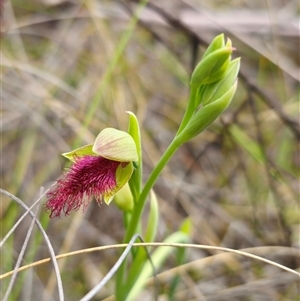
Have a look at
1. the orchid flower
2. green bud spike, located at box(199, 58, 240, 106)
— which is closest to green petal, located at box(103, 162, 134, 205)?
the orchid flower

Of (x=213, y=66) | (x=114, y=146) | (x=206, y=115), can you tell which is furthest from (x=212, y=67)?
(x=114, y=146)

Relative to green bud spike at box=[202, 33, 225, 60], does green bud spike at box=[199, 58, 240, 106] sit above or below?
below

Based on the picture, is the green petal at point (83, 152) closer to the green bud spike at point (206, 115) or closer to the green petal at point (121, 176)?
the green petal at point (121, 176)

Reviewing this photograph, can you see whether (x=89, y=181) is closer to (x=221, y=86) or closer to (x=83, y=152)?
(x=83, y=152)

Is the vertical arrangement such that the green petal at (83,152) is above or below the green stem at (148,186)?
above

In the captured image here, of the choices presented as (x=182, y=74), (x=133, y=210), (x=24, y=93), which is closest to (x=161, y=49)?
(x=182, y=74)

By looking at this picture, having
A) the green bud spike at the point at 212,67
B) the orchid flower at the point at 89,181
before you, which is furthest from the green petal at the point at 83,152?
the green bud spike at the point at 212,67

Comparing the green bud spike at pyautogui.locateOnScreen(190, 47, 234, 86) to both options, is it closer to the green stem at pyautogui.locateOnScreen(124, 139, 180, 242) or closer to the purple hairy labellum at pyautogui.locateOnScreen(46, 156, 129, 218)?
the green stem at pyautogui.locateOnScreen(124, 139, 180, 242)

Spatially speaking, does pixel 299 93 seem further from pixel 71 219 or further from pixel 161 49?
pixel 71 219
